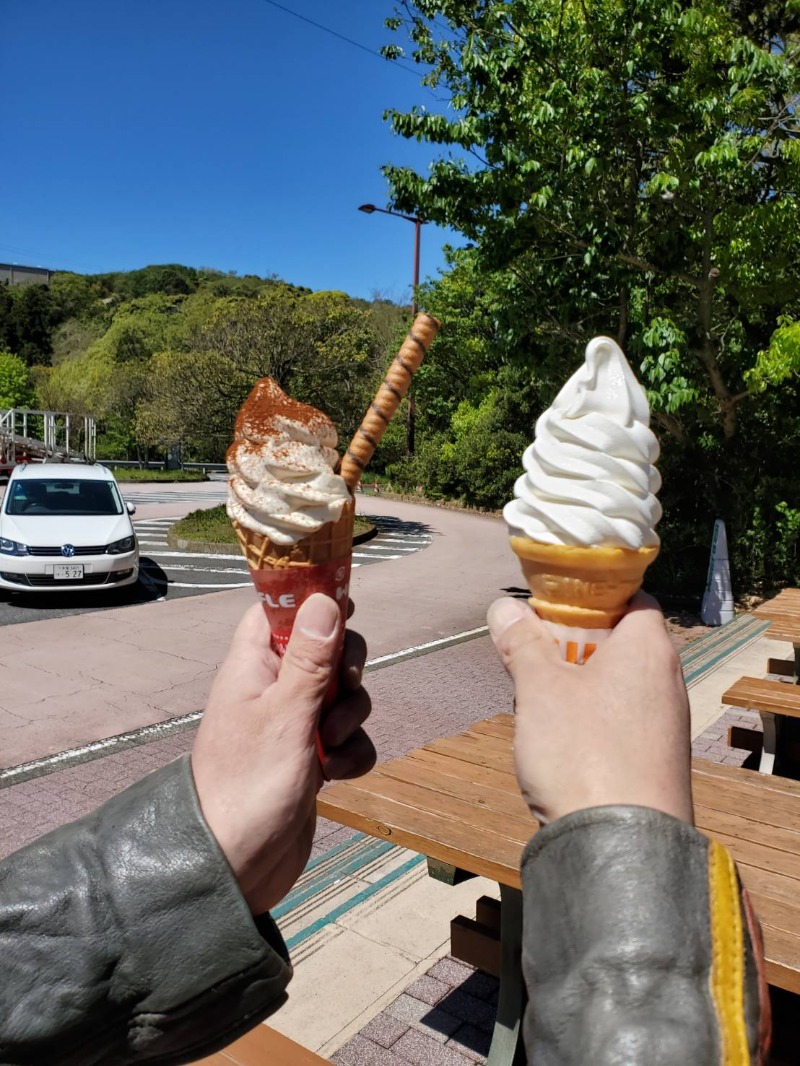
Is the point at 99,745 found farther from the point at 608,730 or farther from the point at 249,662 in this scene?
the point at 608,730

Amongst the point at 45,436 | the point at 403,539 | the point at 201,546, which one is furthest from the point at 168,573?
the point at 45,436

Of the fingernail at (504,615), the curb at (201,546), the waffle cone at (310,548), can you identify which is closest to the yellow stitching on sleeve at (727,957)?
the fingernail at (504,615)

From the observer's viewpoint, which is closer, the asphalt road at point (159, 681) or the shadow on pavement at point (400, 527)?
the asphalt road at point (159, 681)

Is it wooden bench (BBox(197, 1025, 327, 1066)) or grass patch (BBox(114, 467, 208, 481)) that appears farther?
grass patch (BBox(114, 467, 208, 481))

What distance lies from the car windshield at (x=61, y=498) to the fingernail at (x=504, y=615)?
10095mm

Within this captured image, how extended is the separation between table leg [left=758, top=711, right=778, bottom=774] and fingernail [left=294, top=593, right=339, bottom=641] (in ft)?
12.5

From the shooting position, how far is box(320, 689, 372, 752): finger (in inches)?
58.5

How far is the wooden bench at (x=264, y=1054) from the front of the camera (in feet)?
6.72

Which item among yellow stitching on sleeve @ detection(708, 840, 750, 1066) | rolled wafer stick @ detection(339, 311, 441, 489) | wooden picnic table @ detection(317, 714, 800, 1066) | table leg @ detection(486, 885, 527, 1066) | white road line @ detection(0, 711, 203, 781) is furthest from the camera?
white road line @ detection(0, 711, 203, 781)

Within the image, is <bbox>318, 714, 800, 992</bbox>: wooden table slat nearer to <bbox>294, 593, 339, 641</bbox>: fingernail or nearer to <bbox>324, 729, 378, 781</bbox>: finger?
<bbox>324, 729, 378, 781</bbox>: finger

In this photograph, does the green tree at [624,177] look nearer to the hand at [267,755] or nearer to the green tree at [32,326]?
the hand at [267,755]

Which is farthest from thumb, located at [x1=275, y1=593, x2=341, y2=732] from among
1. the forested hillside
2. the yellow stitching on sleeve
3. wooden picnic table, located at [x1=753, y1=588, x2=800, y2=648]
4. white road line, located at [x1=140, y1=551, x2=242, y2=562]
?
the forested hillside

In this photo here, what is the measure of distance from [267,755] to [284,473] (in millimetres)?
637

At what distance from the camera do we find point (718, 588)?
33.7 feet
